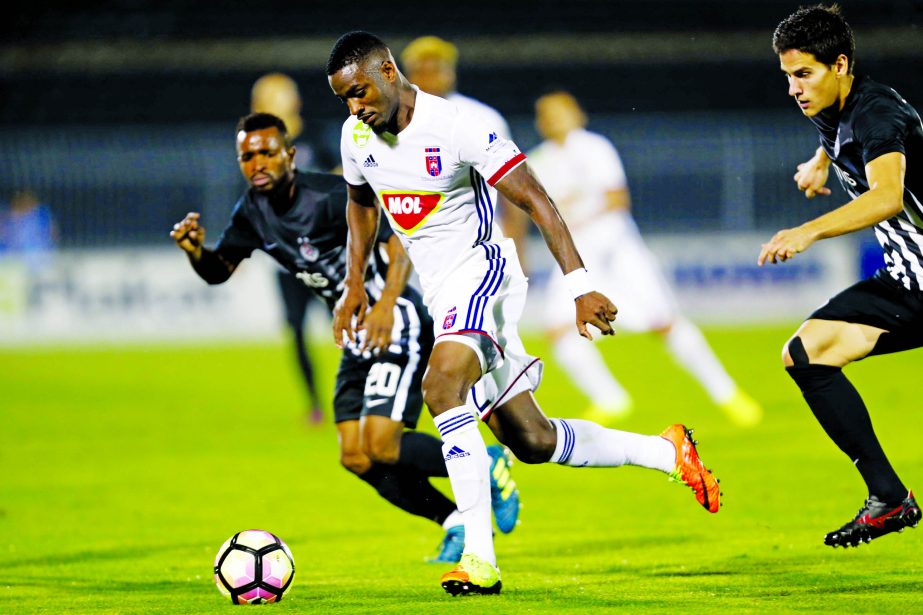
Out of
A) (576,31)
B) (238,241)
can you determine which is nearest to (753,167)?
(576,31)

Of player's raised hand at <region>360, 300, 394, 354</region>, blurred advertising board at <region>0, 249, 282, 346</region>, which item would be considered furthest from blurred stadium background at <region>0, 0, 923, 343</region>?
player's raised hand at <region>360, 300, 394, 354</region>

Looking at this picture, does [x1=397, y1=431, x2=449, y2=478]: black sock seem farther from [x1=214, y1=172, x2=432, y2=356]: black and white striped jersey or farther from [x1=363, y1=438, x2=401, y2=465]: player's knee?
[x1=214, y1=172, x2=432, y2=356]: black and white striped jersey

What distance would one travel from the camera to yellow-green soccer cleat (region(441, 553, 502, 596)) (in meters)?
4.93

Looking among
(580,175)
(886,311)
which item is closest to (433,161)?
(886,311)

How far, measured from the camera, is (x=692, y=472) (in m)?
5.87

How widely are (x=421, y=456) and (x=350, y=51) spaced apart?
203 cm

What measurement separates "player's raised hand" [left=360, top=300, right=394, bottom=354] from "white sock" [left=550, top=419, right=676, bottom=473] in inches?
31.2

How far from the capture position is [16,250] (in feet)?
69.1

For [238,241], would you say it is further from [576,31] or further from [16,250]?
[576,31]

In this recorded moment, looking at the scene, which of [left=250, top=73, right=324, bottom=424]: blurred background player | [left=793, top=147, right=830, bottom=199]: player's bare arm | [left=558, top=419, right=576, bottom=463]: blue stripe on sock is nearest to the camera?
[left=558, top=419, right=576, bottom=463]: blue stripe on sock

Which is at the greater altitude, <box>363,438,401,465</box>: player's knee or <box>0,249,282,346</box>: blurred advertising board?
<box>0,249,282,346</box>: blurred advertising board

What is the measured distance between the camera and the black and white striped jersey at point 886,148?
4992 mm

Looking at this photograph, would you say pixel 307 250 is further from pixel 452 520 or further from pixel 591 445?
pixel 591 445

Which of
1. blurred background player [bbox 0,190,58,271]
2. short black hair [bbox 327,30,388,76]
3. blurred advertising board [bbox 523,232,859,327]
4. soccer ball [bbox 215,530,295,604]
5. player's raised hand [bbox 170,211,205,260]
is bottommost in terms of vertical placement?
soccer ball [bbox 215,530,295,604]
